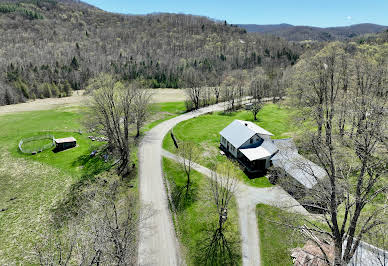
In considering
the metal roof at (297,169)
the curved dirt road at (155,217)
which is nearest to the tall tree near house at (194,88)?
the curved dirt road at (155,217)

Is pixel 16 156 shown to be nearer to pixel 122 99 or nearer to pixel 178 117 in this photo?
pixel 122 99

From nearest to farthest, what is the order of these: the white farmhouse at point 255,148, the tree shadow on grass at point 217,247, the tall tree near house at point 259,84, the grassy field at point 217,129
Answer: the tree shadow on grass at point 217,247 → the white farmhouse at point 255,148 → the grassy field at point 217,129 → the tall tree near house at point 259,84

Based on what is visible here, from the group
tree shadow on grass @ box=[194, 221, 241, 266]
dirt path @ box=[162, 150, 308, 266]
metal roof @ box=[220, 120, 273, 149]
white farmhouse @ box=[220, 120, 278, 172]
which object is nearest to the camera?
tree shadow on grass @ box=[194, 221, 241, 266]

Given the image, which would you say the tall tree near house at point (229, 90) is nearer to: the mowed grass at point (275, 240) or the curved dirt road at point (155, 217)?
the curved dirt road at point (155, 217)

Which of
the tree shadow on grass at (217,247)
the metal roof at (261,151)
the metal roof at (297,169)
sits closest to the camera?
the tree shadow on grass at (217,247)

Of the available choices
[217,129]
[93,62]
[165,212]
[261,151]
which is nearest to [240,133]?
[261,151]

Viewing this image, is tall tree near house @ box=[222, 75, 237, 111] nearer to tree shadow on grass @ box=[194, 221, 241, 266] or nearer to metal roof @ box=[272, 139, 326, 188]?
metal roof @ box=[272, 139, 326, 188]

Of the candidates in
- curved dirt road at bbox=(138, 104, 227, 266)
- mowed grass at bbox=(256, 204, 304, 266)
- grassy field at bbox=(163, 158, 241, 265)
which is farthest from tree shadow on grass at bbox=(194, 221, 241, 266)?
mowed grass at bbox=(256, 204, 304, 266)

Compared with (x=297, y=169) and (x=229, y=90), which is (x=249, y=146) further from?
(x=229, y=90)
